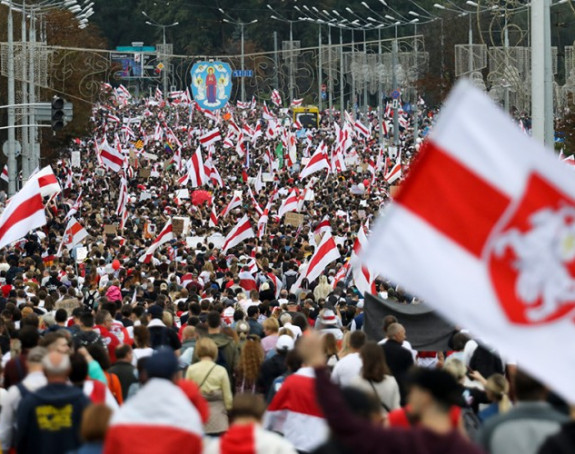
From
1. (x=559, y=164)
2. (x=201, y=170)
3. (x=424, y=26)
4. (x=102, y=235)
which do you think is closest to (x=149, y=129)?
(x=424, y=26)

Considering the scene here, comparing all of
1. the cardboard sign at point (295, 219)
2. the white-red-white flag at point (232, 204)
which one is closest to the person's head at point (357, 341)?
the cardboard sign at point (295, 219)

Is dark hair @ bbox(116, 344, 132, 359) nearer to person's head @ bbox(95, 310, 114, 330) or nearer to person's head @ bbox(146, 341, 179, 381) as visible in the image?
person's head @ bbox(95, 310, 114, 330)

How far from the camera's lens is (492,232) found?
18.3ft

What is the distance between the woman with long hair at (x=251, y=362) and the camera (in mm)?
11852

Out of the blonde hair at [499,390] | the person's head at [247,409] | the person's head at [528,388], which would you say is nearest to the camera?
the person's head at [528,388]

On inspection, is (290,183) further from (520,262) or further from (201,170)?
(520,262)

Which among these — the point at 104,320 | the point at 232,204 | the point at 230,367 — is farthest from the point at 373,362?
the point at 232,204

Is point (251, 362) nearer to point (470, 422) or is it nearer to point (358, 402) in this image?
point (470, 422)

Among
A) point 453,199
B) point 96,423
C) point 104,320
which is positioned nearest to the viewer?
point 453,199

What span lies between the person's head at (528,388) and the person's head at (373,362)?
8.97ft

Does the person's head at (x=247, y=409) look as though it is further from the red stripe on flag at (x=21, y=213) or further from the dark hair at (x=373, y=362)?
the red stripe on flag at (x=21, y=213)

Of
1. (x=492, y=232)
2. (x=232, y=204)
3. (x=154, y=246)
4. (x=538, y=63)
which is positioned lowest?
(x=232, y=204)

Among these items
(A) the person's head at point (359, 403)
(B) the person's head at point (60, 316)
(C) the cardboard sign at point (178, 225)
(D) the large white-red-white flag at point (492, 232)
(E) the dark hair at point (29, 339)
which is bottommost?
(C) the cardboard sign at point (178, 225)

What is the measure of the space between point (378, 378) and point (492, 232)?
4.29m
